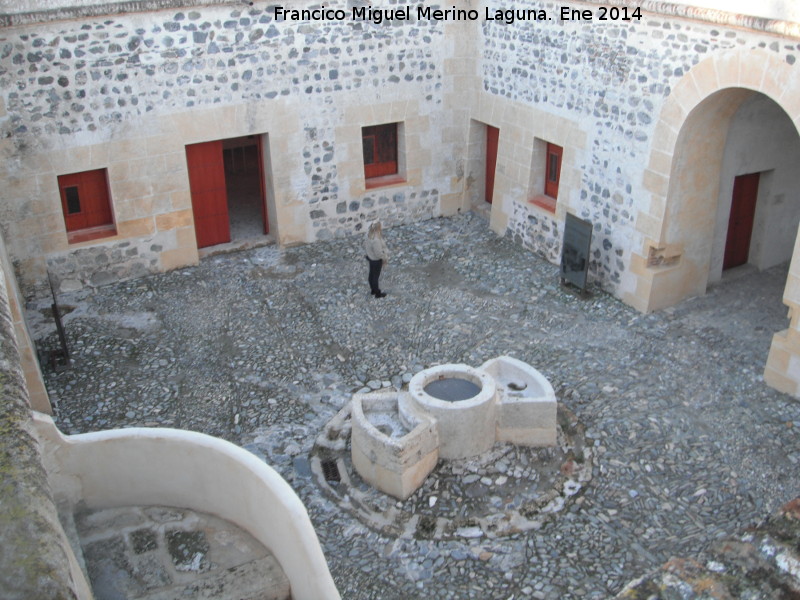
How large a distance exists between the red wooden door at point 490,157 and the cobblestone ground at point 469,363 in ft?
3.37

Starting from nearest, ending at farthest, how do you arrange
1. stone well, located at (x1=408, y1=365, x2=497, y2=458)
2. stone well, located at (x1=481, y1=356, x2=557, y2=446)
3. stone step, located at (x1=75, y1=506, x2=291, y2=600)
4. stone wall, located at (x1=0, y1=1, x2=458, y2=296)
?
stone step, located at (x1=75, y1=506, x2=291, y2=600) → stone well, located at (x1=408, y1=365, x2=497, y2=458) → stone well, located at (x1=481, y1=356, x2=557, y2=446) → stone wall, located at (x1=0, y1=1, x2=458, y2=296)

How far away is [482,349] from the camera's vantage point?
9062 millimetres

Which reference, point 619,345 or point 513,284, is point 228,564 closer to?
point 619,345

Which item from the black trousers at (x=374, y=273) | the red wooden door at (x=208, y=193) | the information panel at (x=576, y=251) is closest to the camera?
the black trousers at (x=374, y=273)

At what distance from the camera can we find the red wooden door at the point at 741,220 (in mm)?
10102

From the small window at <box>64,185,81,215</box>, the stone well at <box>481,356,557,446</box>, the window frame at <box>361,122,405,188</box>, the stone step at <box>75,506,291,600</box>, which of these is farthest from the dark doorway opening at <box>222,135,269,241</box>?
the stone step at <box>75,506,291,600</box>

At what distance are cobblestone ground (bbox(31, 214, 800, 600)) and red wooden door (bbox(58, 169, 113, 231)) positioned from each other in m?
0.93

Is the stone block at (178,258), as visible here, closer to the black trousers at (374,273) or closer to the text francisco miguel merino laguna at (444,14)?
the black trousers at (374,273)

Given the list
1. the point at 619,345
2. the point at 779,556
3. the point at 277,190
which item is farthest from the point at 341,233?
the point at 779,556

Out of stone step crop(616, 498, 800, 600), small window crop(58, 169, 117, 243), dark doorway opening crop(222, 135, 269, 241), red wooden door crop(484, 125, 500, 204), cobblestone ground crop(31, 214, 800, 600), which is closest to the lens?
stone step crop(616, 498, 800, 600)

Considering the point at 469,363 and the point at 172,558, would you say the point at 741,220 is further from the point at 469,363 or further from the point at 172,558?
the point at 172,558

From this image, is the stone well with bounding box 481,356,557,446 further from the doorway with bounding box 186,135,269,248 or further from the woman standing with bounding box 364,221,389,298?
the doorway with bounding box 186,135,269,248

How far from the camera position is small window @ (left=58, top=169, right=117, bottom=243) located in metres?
10.2

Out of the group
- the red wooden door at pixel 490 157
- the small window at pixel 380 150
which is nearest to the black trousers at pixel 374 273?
the small window at pixel 380 150
